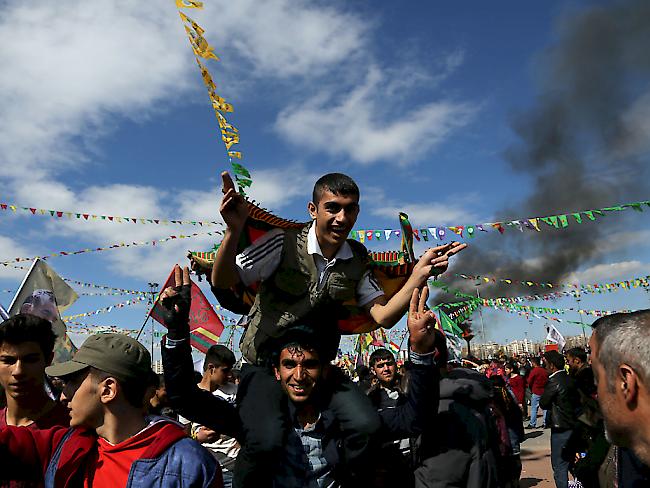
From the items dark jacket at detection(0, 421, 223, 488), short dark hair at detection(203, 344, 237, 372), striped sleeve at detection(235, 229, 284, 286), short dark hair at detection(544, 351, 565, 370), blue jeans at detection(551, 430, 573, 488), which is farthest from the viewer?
short dark hair at detection(544, 351, 565, 370)

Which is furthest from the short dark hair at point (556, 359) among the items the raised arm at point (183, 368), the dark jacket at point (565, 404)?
the raised arm at point (183, 368)

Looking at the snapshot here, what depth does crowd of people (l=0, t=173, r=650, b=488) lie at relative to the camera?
234cm

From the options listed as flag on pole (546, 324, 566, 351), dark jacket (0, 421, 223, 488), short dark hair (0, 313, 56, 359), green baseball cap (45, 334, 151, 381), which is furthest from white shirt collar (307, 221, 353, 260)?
flag on pole (546, 324, 566, 351)

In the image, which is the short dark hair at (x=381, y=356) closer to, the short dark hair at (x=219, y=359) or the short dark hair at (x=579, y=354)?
the short dark hair at (x=219, y=359)

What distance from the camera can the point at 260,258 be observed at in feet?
10.6

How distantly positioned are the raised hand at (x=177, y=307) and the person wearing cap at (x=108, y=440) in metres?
0.23

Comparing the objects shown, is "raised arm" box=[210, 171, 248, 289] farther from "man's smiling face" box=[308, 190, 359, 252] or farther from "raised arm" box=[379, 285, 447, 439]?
"raised arm" box=[379, 285, 447, 439]

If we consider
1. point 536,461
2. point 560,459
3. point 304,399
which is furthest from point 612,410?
point 536,461

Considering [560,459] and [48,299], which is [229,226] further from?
[560,459]

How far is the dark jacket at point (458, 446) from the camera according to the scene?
389 centimetres

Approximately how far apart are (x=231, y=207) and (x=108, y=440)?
131 centimetres

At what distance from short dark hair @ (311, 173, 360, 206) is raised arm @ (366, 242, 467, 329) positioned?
0.61 metres

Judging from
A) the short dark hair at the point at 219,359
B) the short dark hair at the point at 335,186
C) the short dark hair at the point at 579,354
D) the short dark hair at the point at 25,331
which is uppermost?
the short dark hair at the point at 335,186

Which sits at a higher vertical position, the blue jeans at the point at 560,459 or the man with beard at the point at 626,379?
the man with beard at the point at 626,379
